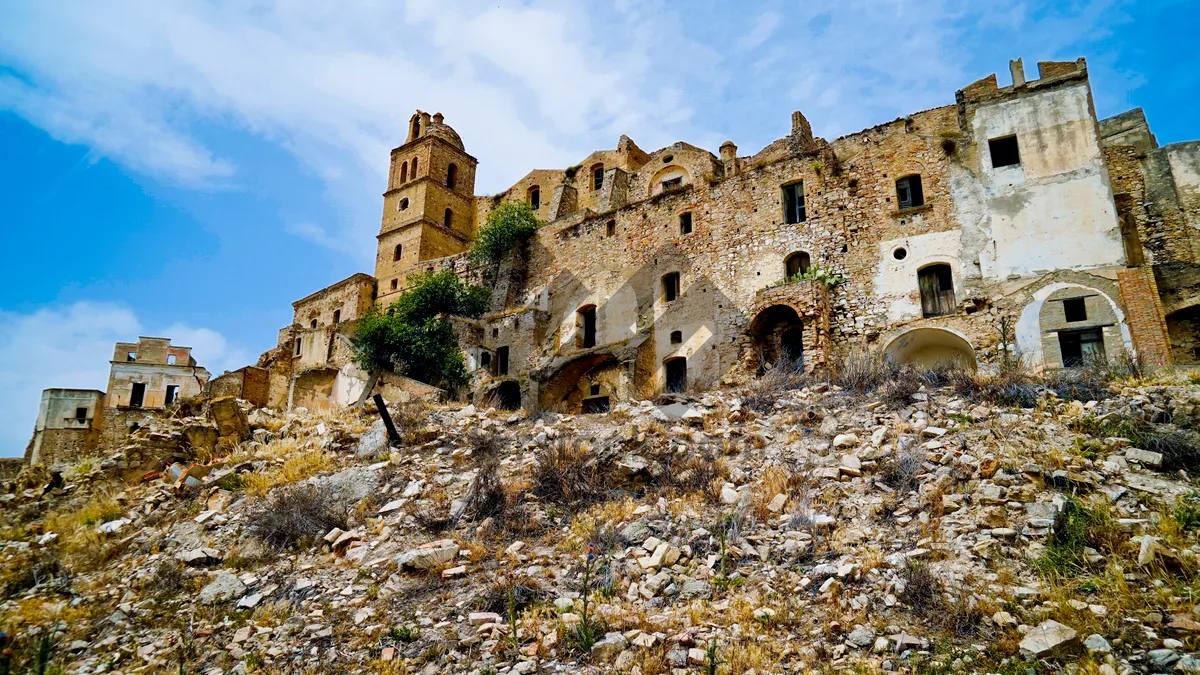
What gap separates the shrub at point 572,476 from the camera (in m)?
11.7

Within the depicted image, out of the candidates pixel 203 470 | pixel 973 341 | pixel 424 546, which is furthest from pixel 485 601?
pixel 973 341

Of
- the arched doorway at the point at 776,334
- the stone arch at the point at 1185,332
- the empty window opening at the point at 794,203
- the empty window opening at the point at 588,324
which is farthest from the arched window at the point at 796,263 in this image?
the stone arch at the point at 1185,332

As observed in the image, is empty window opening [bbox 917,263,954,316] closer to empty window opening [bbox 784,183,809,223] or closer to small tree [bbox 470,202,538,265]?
empty window opening [bbox 784,183,809,223]

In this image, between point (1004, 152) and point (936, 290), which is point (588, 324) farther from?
point (1004, 152)

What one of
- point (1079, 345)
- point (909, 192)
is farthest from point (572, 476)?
point (909, 192)

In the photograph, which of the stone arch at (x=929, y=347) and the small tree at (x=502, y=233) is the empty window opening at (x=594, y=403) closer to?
the small tree at (x=502, y=233)

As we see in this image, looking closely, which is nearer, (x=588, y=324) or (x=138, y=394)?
(x=588, y=324)

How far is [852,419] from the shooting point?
1308 cm

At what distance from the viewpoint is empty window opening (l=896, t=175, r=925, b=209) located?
2123cm

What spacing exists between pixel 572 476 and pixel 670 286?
14016mm

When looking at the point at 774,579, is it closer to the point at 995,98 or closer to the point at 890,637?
the point at 890,637

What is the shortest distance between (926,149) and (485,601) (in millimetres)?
18104

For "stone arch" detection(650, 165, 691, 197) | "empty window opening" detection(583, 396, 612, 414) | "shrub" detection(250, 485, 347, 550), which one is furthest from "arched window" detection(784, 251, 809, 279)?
"shrub" detection(250, 485, 347, 550)

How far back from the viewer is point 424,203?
3938 centimetres
